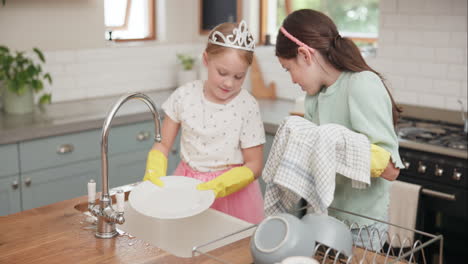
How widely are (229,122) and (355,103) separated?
0.63m

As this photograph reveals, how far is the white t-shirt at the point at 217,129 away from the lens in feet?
7.38

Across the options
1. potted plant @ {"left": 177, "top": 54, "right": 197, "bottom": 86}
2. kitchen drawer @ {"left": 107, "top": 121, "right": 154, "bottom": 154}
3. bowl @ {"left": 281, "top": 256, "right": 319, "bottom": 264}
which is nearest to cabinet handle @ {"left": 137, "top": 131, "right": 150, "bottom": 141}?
kitchen drawer @ {"left": 107, "top": 121, "right": 154, "bottom": 154}

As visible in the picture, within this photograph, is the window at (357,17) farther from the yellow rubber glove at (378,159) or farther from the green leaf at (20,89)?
the yellow rubber glove at (378,159)

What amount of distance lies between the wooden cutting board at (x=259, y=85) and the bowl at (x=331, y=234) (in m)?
2.88

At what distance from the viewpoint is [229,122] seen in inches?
88.7

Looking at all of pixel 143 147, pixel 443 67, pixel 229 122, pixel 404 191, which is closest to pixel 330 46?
pixel 229 122

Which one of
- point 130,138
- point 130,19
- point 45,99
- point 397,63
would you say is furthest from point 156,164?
point 130,19

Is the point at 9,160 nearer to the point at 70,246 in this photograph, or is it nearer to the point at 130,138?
the point at 130,138

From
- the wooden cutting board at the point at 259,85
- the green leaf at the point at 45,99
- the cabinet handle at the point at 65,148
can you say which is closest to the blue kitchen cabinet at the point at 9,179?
the cabinet handle at the point at 65,148

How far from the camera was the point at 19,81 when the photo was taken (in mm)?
3346

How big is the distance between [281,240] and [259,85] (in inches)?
117

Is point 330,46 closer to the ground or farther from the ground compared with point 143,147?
farther from the ground

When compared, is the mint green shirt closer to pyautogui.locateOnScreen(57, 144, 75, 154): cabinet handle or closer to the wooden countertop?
the wooden countertop

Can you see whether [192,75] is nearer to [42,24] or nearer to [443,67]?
[42,24]
